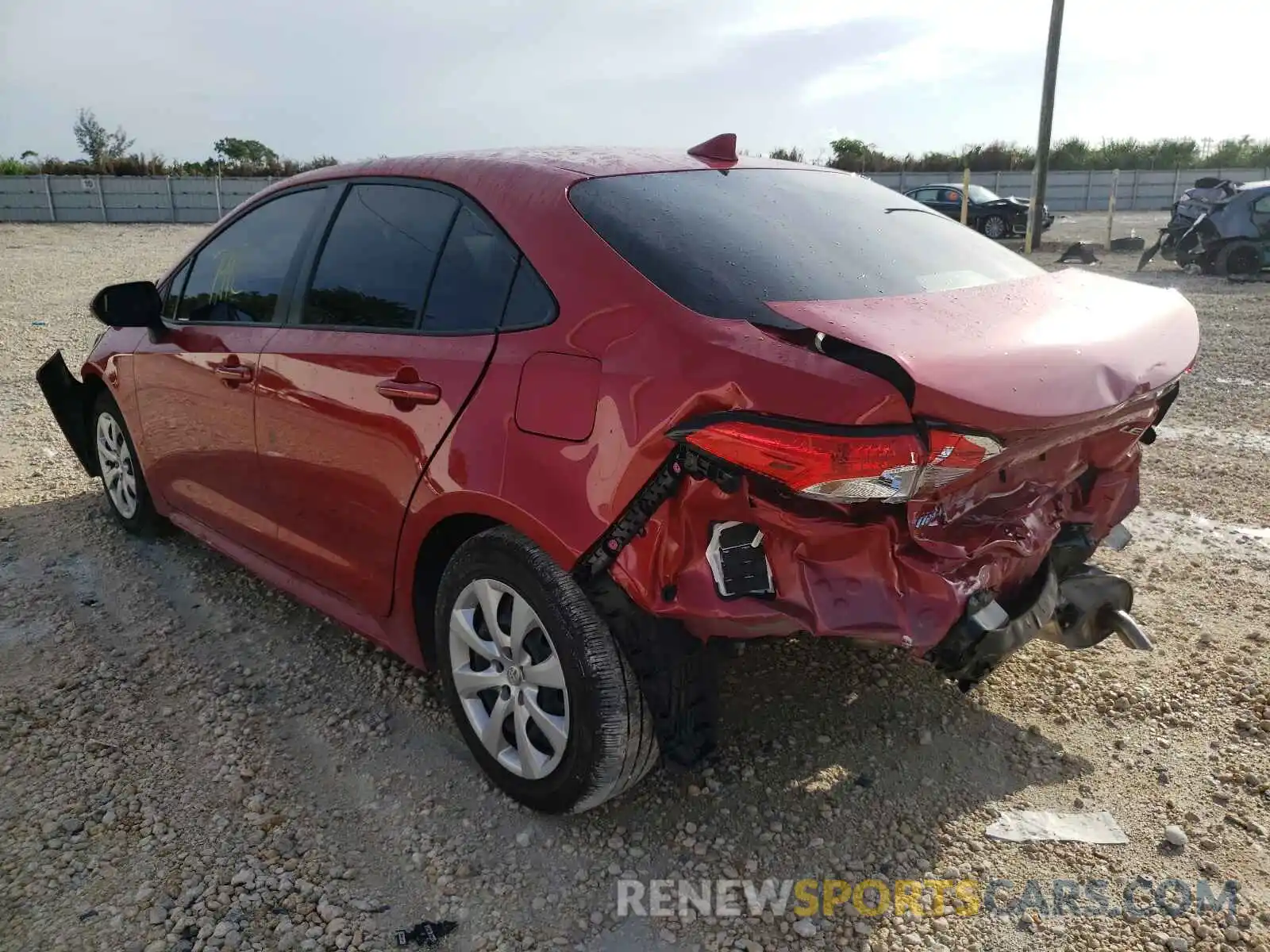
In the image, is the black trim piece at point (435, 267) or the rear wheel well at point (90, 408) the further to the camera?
the rear wheel well at point (90, 408)

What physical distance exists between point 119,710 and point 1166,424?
20.3 feet

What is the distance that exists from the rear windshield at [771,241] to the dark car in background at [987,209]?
74.0ft

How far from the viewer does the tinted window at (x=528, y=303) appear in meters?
2.39

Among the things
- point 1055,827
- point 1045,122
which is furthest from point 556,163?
point 1045,122

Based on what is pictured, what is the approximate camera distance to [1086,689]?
314 cm

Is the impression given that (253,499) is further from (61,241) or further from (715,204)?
(61,241)

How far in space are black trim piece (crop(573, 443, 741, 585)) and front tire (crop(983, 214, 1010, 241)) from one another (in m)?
24.6

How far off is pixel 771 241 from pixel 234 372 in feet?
6.52

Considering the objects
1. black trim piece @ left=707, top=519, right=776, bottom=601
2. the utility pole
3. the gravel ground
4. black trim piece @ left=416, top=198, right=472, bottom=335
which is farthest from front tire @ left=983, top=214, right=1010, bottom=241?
black trim piece @ left=707, top=519, right=776, bottom=601

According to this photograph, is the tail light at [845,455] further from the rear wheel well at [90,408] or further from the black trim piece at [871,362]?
the rear wheel well at [90,408]

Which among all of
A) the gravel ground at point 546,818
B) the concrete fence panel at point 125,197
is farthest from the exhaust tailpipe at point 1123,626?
the concrete fence panel at point 125,197

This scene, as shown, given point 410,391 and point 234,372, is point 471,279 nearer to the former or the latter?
point 410,391

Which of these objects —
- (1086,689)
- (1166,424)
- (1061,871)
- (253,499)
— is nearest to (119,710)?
(253,499)

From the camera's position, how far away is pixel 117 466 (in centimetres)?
462
